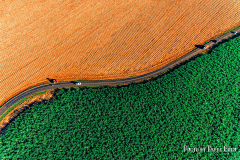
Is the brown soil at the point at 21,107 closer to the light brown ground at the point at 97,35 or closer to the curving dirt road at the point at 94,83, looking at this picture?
the curving dirt road at the point at 94,83

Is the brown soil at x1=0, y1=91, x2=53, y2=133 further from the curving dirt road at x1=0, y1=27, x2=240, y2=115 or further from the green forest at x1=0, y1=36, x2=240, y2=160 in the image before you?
the green forest at x1=0, y1=36, x2=240, y2=160

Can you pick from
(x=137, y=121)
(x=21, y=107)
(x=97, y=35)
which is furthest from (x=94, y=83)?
(x=21, y=107)

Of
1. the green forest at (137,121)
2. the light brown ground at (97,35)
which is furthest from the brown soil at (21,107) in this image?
the light brown ground at (97,35)

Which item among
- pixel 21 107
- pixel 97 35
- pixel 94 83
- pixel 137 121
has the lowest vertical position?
pixel 137 121

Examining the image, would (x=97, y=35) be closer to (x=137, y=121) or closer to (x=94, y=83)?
(x=94, y=83)

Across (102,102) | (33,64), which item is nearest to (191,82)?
(102,102)

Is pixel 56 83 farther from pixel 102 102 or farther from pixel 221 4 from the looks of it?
pixel 221 4
